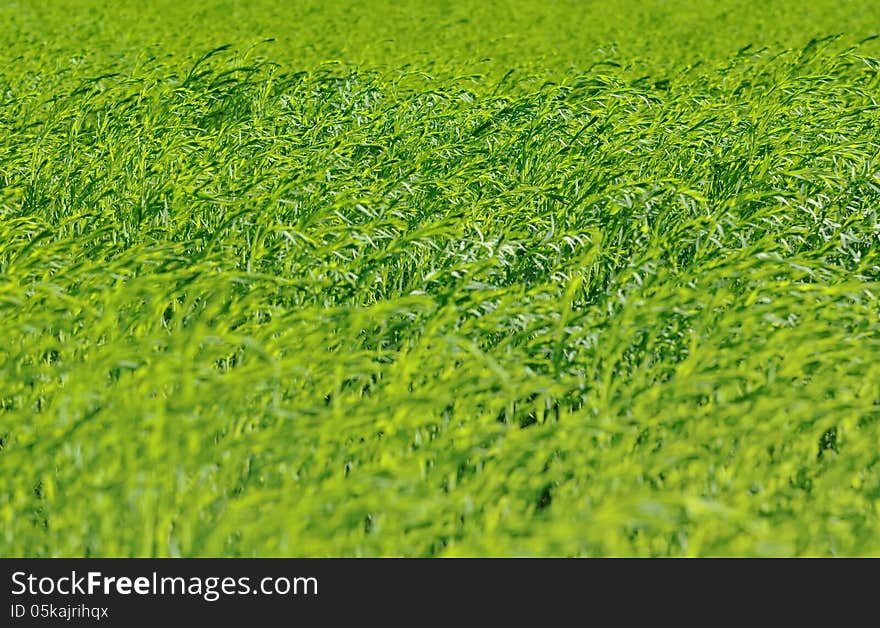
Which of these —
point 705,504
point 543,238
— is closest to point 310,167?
point 543,238

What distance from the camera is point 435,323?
3.83 metres

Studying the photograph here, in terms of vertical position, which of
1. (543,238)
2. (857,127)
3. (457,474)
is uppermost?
(857,127)

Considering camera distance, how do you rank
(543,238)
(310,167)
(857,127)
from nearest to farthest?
(543,238)
(310,167)
(857,127)

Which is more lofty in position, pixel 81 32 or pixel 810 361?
pixel 81 32

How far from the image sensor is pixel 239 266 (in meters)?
5.04

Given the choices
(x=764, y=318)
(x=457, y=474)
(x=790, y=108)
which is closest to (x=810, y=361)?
(x=764, y=318)

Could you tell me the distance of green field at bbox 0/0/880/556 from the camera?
10.1 ft

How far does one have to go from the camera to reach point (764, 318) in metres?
3.90

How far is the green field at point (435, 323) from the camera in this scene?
307 cm

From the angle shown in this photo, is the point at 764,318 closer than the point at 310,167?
Yes

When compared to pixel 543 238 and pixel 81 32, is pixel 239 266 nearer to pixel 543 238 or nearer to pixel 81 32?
pixel 543 238

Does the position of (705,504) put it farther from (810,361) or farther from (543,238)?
(543,238)
